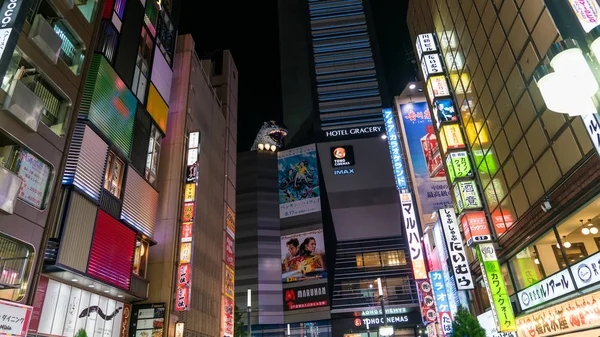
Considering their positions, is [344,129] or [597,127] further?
[344,129]

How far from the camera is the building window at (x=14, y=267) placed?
43.8 feet

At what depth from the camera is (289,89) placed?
8600 centimetres

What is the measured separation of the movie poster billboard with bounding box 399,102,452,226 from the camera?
31.4 metres

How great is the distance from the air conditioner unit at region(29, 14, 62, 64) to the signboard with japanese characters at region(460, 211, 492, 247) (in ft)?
64.2

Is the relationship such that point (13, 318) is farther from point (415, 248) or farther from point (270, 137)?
point (270, 137)

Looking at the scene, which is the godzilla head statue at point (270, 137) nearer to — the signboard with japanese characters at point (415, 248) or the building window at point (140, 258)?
the signboard with japanese characters at point (415, 248)

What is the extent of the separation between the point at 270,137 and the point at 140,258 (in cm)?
5431

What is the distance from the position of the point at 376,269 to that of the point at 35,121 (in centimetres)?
5171

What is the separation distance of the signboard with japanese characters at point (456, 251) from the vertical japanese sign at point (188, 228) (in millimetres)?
16797

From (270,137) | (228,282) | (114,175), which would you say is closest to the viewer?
(114,175)

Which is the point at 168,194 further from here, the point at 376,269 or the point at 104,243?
the point at 376,269

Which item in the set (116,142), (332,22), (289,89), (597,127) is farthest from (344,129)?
(597,127)

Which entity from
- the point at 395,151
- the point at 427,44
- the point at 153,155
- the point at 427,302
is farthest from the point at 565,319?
the point at 153,155

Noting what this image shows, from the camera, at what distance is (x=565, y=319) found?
492 inches
